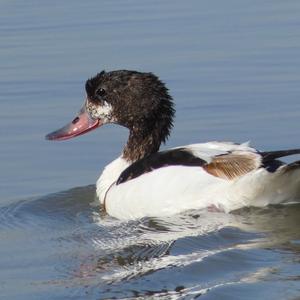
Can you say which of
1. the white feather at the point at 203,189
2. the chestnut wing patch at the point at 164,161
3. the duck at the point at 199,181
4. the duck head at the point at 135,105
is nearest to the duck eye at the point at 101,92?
the duck head at the point at 135,105

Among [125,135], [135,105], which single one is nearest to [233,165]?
[135,105]

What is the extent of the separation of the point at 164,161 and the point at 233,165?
647 millimetres

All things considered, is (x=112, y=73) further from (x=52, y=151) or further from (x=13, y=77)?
(x=13, y=77)

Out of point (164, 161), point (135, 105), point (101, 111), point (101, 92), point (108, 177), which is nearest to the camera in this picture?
point (164, 161)

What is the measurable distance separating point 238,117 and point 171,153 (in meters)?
2.96

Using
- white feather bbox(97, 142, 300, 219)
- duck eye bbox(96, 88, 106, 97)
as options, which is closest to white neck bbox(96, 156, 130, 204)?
white feather bbox(97, 142, 300, 219)

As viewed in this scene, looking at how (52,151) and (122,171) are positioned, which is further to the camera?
(52,151)

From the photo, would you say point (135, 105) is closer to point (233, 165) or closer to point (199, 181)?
point (199, 181)

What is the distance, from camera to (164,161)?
11664 mm

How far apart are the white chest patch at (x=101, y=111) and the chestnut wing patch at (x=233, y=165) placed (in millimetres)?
2040

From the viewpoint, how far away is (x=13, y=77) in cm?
1683

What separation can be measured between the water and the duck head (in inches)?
21.9

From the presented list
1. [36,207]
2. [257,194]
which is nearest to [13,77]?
[36,207]

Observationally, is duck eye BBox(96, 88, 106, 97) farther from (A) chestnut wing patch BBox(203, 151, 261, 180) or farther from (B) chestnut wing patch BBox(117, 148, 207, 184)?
(A) chestnut wing patch BBox(203, 151, 261, 180)
